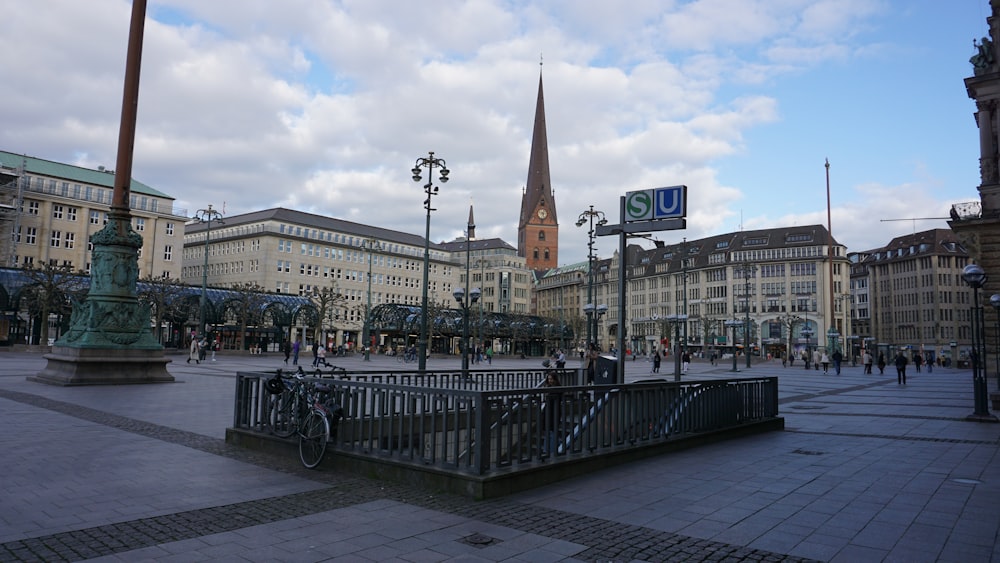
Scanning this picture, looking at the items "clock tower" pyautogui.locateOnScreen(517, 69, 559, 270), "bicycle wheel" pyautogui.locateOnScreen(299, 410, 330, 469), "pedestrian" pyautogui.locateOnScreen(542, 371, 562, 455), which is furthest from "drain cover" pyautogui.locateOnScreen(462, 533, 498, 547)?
"clock tower" pyautogui.locateOnScreen(517, 69, 559, 270)

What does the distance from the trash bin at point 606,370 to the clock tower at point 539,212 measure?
506 feet

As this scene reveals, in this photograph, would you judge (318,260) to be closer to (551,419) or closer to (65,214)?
(65,214)

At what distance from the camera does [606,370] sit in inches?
512

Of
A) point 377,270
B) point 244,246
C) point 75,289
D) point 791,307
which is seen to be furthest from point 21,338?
point 791,307

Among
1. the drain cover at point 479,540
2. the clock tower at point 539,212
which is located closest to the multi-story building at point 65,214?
the drain cover at point 479,540

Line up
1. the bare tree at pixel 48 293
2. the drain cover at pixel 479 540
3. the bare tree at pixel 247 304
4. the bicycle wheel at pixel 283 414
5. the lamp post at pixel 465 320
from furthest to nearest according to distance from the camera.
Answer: the bare tree at pixel 247 304, the bare tree at pixel 48 293, the lamp post at pixel 465 320, the bicycle wheel at pixel 283 414, the drain cover at pixel 479 540

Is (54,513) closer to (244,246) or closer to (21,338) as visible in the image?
(21,338)

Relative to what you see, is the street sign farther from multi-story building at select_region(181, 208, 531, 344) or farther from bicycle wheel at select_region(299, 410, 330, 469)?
multi-story building at select_region(181, 208, 531, 344)

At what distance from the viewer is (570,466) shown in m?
8.26

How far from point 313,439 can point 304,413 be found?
24.7 inches

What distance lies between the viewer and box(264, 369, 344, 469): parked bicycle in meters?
8.45

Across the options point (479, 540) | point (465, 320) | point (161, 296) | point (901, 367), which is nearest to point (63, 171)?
point (161, 296)

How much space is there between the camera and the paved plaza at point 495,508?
5414 mm

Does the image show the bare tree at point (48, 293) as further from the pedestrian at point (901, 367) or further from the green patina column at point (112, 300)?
the pedestrian at point (901, 367)
